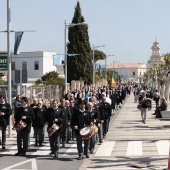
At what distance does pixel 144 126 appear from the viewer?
23688 mm

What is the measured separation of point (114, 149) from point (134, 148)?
651mm

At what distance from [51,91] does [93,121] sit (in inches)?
868

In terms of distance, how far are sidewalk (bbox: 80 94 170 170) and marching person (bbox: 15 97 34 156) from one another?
6.68 ft

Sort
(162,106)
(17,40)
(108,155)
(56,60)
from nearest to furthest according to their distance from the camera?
1. (108,155)
2. (17,40)
3. (162,106)
4. (56,60)

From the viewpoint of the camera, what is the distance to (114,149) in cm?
1566

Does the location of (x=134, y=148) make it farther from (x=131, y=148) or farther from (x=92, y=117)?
(x=92, y=117)

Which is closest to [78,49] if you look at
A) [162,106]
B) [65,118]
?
[162,106]

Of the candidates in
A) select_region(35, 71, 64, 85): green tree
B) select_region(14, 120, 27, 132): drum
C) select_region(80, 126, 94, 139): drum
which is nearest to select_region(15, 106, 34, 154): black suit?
select_region(14, 120, 27, 132): drum

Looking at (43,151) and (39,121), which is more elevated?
(39,121)

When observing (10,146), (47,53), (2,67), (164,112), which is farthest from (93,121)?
(47,53)

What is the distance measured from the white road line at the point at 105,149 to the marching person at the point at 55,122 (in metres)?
1.29

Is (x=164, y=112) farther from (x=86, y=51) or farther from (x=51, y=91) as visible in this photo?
(x=86, y=51)

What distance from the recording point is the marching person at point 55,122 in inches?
559

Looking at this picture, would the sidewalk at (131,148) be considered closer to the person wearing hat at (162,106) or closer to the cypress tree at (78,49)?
the person wearing hat at (162,106)
